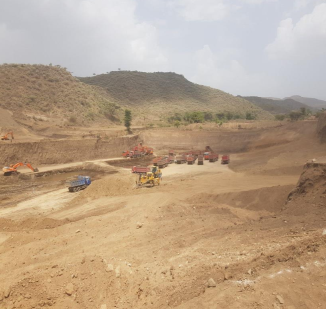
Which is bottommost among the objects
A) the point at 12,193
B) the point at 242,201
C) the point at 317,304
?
the point at 12,193

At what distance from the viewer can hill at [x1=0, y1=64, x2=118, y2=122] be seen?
46.6 metres

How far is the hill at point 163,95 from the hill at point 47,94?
1489 cm

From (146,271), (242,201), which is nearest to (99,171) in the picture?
(242,201)

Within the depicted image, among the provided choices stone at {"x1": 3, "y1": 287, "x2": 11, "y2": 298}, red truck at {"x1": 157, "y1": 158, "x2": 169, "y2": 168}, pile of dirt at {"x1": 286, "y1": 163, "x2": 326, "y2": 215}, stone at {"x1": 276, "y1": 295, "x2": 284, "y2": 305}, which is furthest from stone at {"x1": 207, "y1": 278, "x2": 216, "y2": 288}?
red truck at {"x1": 157, "y1": 158, "x2": 169, "y2": 168}

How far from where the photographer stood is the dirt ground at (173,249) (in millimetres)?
5422

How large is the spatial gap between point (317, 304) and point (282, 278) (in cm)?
78

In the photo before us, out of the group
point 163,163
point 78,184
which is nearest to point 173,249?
point 78,184

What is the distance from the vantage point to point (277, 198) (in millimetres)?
13703

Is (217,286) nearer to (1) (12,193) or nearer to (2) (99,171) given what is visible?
(1) (12,193)

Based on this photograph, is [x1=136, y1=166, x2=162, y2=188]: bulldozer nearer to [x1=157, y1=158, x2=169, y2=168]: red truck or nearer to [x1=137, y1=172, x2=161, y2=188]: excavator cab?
[x1=137, y1=172, x2=161, y2=188]: excavator cab

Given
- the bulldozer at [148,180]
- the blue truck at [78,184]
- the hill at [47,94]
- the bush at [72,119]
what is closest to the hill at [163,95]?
the hill at [47,94]

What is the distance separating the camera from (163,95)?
281 ft

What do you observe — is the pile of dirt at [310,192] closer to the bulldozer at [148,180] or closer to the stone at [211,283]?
the stone at [211,283]

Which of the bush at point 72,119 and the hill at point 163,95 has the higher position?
the hill at point 163,95
